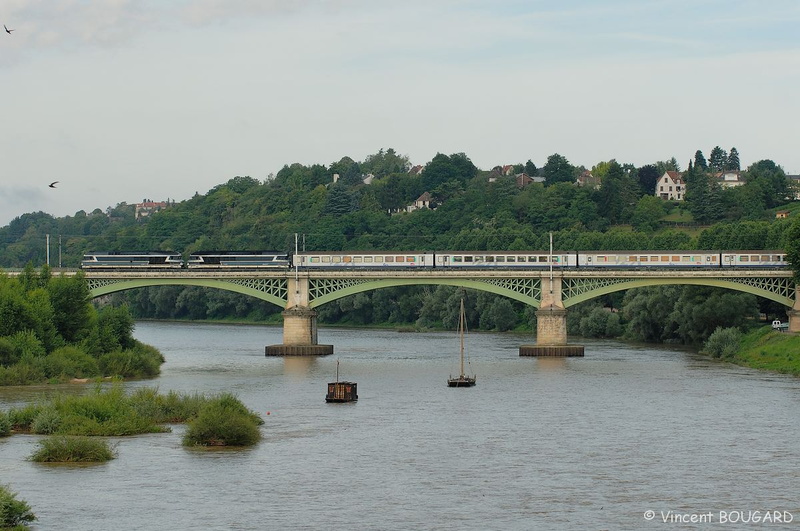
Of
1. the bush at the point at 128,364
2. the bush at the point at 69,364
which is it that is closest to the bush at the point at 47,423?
the bush at the point at 69,364

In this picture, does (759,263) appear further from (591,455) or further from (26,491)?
(26,491)

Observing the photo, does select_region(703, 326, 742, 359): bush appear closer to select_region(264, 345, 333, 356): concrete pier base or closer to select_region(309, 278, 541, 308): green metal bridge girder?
select_region(309, 278, 541, 308): green metal bridge girder

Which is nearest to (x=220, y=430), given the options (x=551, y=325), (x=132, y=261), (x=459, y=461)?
(x=459, y=461)

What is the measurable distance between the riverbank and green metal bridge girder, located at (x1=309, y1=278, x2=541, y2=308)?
54.7 feet

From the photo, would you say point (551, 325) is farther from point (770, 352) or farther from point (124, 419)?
point (124, 419)

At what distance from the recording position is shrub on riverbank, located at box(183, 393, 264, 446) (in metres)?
53.6

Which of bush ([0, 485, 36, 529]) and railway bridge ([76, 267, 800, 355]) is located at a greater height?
railway bridge ([76, 267, 800, 355])

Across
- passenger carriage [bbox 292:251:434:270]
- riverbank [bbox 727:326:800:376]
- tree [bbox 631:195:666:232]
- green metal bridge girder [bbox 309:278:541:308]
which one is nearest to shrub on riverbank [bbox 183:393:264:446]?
riverbank [bbox 727:326:800:376]

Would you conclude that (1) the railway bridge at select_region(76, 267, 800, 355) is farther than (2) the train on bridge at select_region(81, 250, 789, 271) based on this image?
No

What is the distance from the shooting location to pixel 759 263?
107312mm

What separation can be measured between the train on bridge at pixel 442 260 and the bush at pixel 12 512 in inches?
2829

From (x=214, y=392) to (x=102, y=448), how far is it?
23.2 m

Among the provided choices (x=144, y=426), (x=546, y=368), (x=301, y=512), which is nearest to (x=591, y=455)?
(x=301, y=512)

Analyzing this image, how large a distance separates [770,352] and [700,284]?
12738 millimetres
